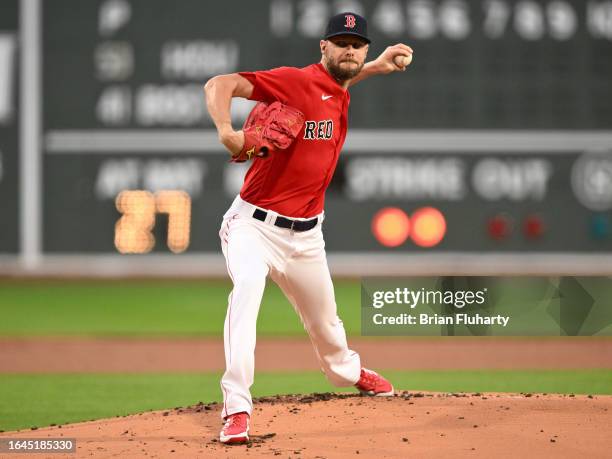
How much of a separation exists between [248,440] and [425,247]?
24.8ft

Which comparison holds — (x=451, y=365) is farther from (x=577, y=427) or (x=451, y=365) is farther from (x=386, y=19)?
(x=386, y=19)

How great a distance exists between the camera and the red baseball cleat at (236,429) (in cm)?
371

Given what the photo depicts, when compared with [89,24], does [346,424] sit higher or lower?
lower

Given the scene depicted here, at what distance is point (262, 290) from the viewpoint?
160 inches

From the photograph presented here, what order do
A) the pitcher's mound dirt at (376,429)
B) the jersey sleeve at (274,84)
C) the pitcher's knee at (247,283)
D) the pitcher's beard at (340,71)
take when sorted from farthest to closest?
the pitcher's beard at (340,71) < the jersey sleeve at (274,84) < the pitcher's knee at (247,283) < the pitcher's mound dirt at (376,429)

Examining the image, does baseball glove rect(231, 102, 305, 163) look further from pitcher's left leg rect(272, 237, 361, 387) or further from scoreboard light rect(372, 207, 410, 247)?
scoreboard light rect(372, 207, 410, 247)

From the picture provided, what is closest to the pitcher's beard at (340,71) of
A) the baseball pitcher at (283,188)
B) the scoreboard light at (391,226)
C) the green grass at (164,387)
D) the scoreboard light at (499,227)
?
the baseball pitcher at (283,188)

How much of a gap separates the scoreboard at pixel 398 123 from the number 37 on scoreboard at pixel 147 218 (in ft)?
0.05

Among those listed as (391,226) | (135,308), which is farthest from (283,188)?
(391,226)

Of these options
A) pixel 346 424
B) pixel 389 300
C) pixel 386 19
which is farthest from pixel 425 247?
pixel 346 424

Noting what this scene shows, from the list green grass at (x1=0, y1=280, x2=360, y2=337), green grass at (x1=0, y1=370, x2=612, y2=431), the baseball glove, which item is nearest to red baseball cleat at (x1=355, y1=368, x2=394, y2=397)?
green grass at (x1=0, y1=370, x2=612, y2=431)

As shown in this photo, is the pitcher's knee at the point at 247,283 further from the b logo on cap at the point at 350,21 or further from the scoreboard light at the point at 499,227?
the scoreboard light at the point at 499,227

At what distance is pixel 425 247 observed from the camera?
11.2 meters

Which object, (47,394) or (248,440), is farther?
(47,394)
